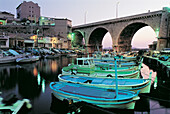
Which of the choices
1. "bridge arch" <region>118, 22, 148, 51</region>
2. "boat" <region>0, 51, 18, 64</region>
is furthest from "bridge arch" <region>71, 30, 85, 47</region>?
"boat" <region>0, 51, 18, 64</region>

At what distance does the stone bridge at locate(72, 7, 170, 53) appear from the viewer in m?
32.9

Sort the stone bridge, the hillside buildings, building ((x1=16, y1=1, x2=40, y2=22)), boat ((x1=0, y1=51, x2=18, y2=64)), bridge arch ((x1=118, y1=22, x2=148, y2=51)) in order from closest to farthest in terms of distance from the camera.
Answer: boat ((x1=0, y1=51, x2=18, y2=64)) < the stone bridge < the hillside buildings < bridge arch ((x1=118, y1=22, x2=148, y2=51)) < building ((x1=16, y1=1, x2=40, y2=22))

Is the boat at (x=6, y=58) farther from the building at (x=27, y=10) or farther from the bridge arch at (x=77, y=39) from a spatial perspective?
the building at (x=27, y=10)

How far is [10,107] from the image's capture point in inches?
270

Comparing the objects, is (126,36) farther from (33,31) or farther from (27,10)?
(27,10)

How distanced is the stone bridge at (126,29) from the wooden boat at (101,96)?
31.9m

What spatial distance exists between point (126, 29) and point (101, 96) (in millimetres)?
42143

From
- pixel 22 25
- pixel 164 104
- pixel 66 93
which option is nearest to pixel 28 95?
pixel 66 93

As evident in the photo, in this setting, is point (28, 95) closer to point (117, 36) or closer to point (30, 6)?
point (117, 36)

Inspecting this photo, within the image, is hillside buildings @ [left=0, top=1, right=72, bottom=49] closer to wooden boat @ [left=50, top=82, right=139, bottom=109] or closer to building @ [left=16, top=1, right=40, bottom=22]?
building @ [left=16, top=1, right=40, bottom=22]

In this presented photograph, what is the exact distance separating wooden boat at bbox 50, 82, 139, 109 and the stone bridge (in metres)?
31.9

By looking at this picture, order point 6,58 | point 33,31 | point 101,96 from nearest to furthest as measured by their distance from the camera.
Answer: point 101,96, point 6,58, point 33,31

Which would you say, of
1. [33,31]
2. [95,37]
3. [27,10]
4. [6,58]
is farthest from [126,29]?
[27,10]

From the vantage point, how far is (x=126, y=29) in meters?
44.5
